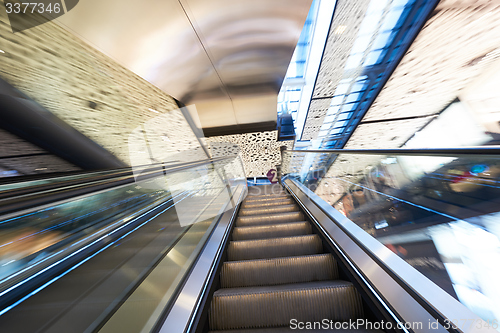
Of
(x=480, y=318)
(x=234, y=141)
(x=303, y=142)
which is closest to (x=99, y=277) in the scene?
(x=480, y=318)

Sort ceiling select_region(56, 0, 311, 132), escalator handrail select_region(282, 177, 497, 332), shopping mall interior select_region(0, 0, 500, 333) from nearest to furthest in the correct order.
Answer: escalator handrail select_region(282, 177, 497, 332)
shopping mall interior select_region(0, 0, 500, 333)
ceiling select_region(56, 0, 311, 132)

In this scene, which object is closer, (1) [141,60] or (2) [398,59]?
(1) [141,60]

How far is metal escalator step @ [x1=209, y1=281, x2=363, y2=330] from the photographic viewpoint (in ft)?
4.78

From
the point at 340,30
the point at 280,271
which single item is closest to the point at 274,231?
the point at 280,271

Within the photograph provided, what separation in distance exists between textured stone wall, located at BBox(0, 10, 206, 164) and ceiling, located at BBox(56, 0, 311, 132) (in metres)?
0.54

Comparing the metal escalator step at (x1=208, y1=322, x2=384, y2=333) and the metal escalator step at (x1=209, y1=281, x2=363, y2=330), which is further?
the metal escalator step at (x1=209, y1=281, x2=363, y2=330)

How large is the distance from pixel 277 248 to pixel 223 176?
2241 mm

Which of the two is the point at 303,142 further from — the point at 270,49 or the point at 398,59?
the point at 270,49

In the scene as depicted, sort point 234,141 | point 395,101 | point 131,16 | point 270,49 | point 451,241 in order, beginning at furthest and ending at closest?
point 234,141
point 395,101
point 270,49
point 131,16
point 451,241

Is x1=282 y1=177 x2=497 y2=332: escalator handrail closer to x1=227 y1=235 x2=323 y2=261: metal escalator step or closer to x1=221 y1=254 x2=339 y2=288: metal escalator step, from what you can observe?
x1=221 y1=254 x2=339 y2=288: metal escalator step

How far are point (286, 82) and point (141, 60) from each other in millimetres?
3398

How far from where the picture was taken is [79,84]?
3.64 m

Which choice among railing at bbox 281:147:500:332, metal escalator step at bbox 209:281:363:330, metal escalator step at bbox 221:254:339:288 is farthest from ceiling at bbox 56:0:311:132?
metal escalator step at bbox 209:281:363:330

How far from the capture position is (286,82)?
17.8ft
